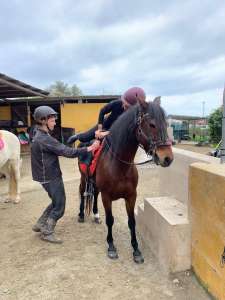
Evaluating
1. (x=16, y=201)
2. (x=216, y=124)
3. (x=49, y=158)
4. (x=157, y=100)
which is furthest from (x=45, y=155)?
(x=216, y=124)

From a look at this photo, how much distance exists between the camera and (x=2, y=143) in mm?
5570

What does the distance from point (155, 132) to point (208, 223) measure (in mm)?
921

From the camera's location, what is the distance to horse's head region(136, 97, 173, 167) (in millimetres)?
2479

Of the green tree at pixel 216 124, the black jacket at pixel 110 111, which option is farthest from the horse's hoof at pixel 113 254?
the green tree at pixel 216 124

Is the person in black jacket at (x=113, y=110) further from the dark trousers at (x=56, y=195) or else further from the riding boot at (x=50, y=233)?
the riding boot at (x=50, y=233)

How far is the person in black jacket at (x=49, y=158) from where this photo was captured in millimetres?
3516

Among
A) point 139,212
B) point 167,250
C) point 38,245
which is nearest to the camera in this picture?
point 167,250

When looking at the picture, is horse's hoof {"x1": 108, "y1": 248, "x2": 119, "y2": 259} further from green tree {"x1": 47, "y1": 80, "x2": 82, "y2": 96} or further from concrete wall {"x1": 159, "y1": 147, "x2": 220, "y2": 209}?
green tree {"x1": 47, "y1": 80, "x2": 82, "y2": 96}

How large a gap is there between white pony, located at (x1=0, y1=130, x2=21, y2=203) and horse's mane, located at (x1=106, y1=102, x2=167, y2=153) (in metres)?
3.11

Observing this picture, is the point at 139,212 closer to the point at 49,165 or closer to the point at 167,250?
the point at 167,250

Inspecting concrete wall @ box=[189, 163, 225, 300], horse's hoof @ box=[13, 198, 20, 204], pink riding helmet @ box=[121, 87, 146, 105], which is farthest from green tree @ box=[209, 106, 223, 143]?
concrete wall @ box=[189, 163, 225, 300]

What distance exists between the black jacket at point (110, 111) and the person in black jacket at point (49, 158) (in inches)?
14.5

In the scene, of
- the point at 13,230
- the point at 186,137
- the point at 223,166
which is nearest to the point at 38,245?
the point at 13,230

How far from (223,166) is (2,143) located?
4400 millimetres
